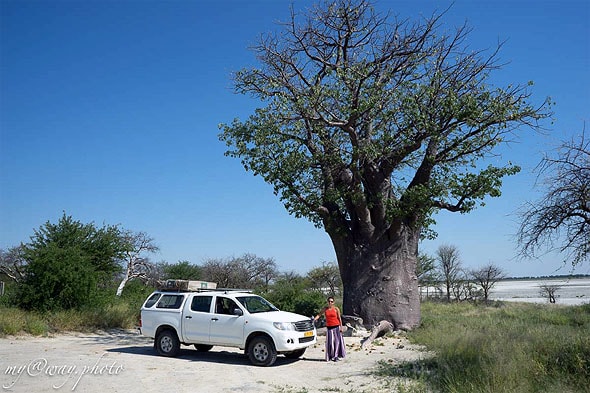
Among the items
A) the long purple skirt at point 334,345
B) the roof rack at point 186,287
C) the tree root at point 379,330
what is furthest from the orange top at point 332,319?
the tree root at point 379,330

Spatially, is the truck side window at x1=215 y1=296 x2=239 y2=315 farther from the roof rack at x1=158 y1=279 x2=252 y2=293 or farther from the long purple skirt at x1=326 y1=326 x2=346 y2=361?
the long purple skirt at x1=326 y1=326 x2=346 y2=361

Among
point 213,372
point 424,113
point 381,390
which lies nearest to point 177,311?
point 213,372

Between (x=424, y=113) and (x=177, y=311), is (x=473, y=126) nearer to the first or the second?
(x=424, y=113)

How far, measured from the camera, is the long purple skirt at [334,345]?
1388 cm

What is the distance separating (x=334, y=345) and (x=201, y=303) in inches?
155

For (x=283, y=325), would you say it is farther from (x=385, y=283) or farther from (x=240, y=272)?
(x=240, y=272)

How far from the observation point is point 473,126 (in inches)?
717

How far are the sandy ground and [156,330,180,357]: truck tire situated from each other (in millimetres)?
300

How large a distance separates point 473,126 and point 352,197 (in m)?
5.06

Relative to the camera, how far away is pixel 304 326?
538 inches

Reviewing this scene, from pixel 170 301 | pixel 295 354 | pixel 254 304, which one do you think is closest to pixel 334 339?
pixel 295 354

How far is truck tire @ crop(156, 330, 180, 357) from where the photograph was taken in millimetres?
14203

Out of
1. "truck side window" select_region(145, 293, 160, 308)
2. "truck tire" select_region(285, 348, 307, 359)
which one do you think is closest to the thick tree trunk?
"truck tire" select_region(285, 348, 307, 359)

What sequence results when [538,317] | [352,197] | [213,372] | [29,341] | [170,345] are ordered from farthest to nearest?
[538,317] < [352,197] < [29,341] < [170,345] < [213,372]
